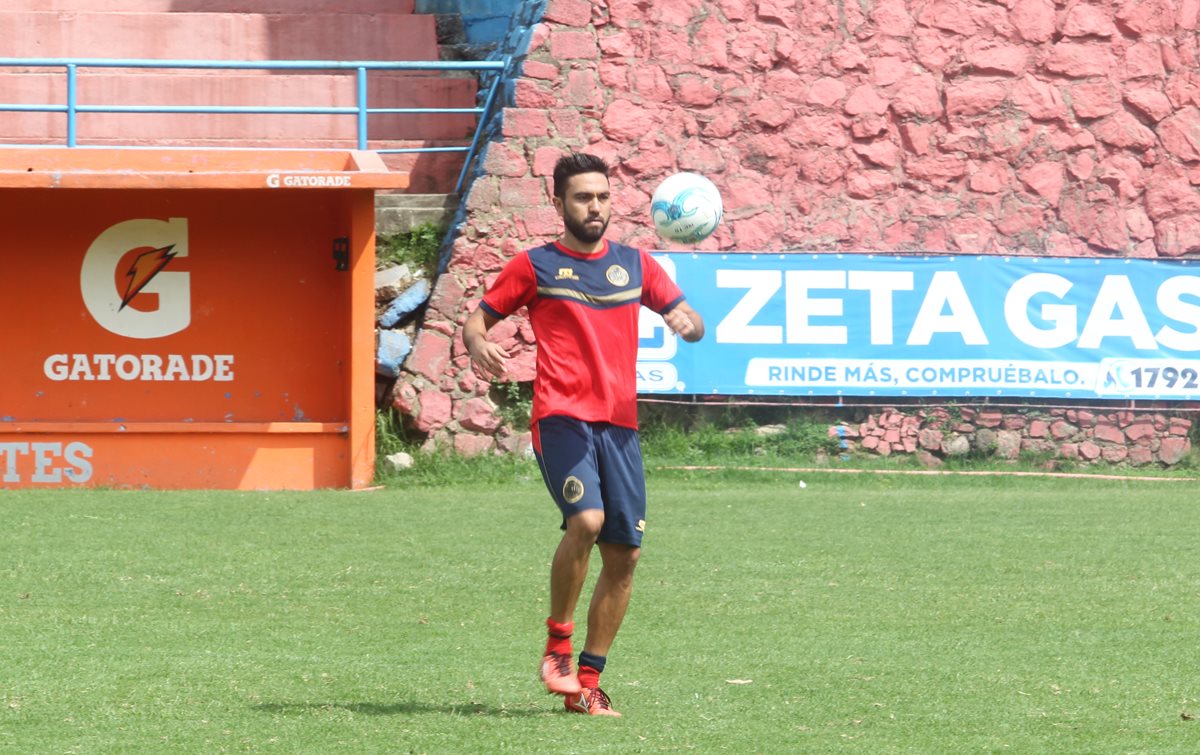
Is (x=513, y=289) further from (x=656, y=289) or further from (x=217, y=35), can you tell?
(x=217, y=35)

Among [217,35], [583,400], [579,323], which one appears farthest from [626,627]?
[217,35]

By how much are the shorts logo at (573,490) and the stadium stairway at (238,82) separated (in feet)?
37.5

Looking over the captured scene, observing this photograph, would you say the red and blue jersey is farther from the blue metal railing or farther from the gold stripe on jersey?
the blue metal railing

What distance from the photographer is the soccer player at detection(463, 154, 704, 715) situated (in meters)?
5.87

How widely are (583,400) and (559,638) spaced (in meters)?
0.82

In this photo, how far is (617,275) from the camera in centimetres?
607

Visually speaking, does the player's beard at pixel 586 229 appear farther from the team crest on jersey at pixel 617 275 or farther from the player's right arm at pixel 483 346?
the player's right arm at pixel 483 346

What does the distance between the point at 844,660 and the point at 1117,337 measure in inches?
374

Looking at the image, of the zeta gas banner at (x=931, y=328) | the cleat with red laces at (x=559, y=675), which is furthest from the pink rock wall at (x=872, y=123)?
the cleat with red laces at (x=559, y=675)

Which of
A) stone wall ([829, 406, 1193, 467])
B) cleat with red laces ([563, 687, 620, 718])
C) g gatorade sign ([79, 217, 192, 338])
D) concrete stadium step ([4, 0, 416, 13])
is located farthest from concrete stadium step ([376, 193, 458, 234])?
cleat with red laces ([563, 687, 620, 718])

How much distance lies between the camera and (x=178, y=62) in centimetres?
1537

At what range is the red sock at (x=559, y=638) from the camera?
588 cm

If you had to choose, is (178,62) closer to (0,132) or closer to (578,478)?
(0,132)

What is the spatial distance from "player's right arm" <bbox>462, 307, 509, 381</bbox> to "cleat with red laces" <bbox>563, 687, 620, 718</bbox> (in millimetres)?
1130
